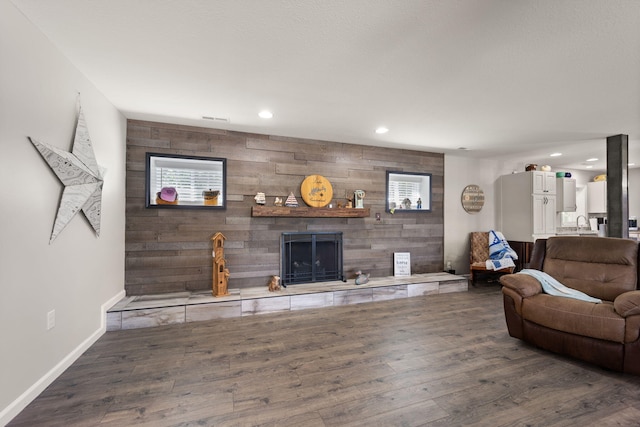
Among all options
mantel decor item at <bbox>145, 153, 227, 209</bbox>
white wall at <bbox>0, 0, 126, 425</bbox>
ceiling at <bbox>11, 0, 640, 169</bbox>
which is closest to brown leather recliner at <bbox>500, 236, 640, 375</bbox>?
ceiling at <bbox>11, 0, 640, 169</bbox>

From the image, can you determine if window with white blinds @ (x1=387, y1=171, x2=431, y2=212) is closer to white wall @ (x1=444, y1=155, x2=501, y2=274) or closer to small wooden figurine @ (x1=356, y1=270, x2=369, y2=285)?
white wall @ (x1=444, y1=155, x2=501, y2=274)

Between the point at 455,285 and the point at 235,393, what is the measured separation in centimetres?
404

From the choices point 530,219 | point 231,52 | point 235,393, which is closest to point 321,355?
point 235,393

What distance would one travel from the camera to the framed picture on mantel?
4.84 meters

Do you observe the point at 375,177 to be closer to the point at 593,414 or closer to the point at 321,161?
the point at 321,161

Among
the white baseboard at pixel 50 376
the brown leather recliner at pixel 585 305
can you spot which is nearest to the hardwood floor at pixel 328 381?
the white baseboard at pixel 50 376

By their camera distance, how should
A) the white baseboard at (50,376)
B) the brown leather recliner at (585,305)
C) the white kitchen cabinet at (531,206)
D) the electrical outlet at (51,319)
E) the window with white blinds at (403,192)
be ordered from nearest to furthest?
the white baseboard at (50,376) < the electrical outlet at (51,319) < the brown leather recliner at (585,305) < the window with white blinds at (403,192) < the white kitchen cabinet at (531,206)

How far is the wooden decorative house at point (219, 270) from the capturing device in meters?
3.59

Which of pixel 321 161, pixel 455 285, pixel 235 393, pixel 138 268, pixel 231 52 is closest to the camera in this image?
pixel 235 393

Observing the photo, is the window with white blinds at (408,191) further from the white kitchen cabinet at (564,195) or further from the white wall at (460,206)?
the white kitchen cabinet at (564,195)

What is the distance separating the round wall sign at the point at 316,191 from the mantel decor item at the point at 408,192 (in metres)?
1.18

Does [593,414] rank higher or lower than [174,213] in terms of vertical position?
lower

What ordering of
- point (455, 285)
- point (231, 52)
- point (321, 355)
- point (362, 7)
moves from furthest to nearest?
1. point (455, 285)
2. point (321, 355)
3. point (231, 52)
4. point (362, 7)

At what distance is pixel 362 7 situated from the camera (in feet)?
5.39
